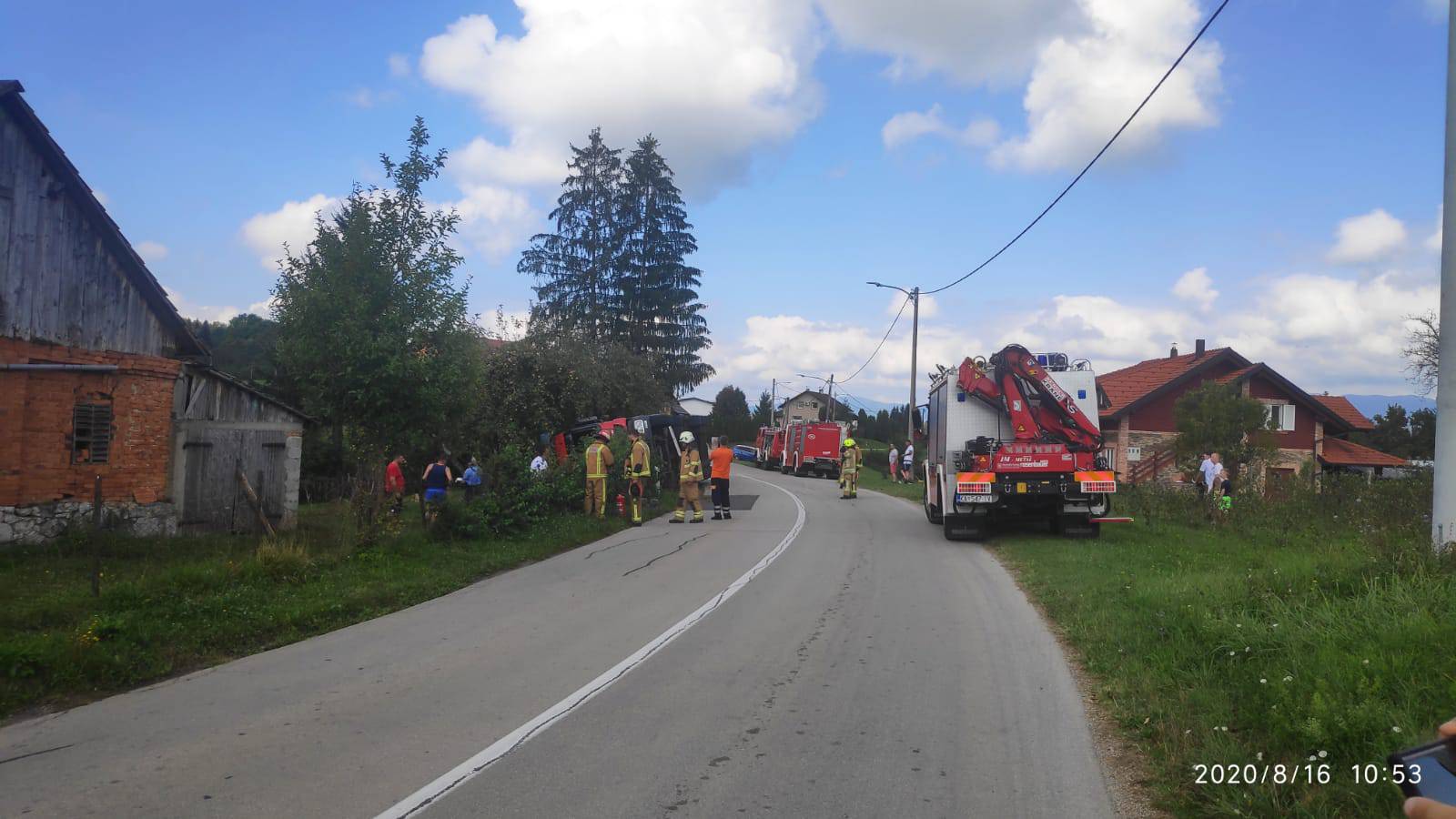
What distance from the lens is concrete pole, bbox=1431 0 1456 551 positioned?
7734mm

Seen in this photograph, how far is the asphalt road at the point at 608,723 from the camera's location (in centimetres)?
486

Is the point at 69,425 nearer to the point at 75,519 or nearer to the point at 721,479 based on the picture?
the point at 75,519

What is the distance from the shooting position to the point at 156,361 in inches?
563

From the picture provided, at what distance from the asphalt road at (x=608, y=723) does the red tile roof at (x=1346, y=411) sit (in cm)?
4015

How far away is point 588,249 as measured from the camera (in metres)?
40.6

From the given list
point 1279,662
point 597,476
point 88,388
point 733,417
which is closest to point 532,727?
point 1279,662

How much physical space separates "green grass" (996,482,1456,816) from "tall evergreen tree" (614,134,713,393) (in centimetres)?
3177

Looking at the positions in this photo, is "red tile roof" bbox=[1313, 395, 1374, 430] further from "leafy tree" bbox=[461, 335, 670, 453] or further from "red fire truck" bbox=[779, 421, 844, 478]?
"leafy tree" bbox=[461, 335, 670, 453]

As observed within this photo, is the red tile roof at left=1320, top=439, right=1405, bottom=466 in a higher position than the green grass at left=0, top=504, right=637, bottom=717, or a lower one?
higher

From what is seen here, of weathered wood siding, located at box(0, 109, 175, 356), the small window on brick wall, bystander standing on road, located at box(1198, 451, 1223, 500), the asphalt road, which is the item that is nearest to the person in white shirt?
bystander standing on road, located at box(1198, 451, 1223, 500)

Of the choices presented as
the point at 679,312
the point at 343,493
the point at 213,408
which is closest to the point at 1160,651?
the point at 213,408

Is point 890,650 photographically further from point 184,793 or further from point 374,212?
point 374,212

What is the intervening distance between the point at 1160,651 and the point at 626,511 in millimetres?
14917

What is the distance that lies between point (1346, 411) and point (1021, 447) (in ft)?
124
